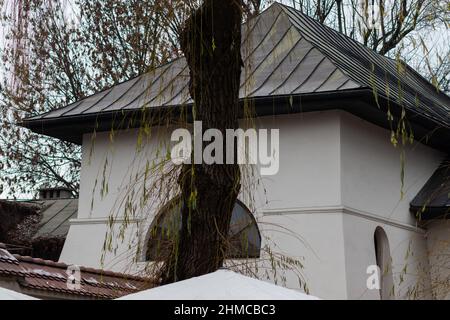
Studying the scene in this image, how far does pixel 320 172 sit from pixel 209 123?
5.31m

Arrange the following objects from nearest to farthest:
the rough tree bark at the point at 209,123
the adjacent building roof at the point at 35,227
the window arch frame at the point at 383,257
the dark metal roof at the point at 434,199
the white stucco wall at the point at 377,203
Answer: the rough tree bark at the point at 209,123, the white stucco wall at the point at 377,203, the window arch frame at the point at 383,257, the dark metal roof at the point at 434,199, the adjacent building roof at the point at 35,227

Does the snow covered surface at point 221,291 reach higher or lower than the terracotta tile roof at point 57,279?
lower

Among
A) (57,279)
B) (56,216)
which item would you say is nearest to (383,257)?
(57,279)

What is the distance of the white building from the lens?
11039 mm

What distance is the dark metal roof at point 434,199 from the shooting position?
12570mm

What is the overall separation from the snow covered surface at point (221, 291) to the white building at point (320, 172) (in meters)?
5.31

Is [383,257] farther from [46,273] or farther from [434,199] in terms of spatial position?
[46,273]

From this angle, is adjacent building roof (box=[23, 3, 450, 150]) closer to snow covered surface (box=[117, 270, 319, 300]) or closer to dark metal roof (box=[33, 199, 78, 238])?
dark metal roof (box=[33, 199, 78, 238])

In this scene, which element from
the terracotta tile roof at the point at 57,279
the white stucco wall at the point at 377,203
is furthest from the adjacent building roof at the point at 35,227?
the white stucco wall at the point at 377,203

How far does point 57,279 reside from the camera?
29.3 feet

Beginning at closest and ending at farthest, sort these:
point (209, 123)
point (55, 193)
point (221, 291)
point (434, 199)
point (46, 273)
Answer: point (221, 291) → point (209, 123) → point (46, 273) → point (434, 199) → point (55, 193)

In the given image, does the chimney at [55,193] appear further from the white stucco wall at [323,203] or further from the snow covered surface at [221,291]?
the snow covered surface at [221,291]
